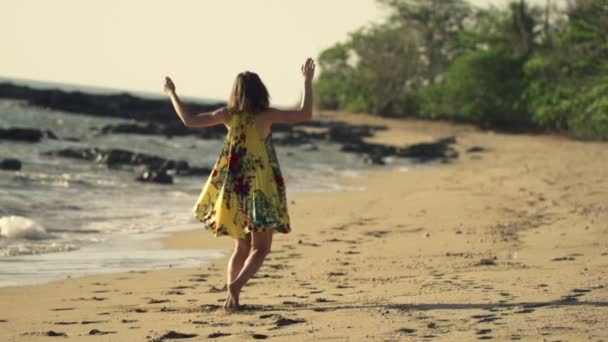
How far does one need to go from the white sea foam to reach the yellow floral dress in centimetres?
431

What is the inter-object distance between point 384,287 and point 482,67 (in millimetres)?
39098

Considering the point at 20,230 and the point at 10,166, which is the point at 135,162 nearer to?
the point at 10,166

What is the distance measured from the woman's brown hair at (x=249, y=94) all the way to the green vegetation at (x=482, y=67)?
2558 cm

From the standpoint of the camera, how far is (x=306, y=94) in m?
6.04

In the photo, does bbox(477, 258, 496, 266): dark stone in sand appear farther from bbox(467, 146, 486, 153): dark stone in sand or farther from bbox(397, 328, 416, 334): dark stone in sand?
bbox(467, 146, 486, 153): dark stone in sand

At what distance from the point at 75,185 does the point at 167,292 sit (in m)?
9.63

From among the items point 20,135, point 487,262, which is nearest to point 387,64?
point 20,135

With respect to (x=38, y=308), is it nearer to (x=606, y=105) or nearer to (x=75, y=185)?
(x=75, y=185)

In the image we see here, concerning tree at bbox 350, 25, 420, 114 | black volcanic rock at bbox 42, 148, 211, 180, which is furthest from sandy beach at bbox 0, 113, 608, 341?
tree at bbox 350, 25, 420, 114

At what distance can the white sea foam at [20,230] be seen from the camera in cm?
970

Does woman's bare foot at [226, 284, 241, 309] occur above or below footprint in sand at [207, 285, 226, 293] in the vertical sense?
above

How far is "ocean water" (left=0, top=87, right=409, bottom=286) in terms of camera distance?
27.3 ft

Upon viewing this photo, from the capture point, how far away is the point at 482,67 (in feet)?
146

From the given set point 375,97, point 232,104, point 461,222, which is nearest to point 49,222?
point 461,222
